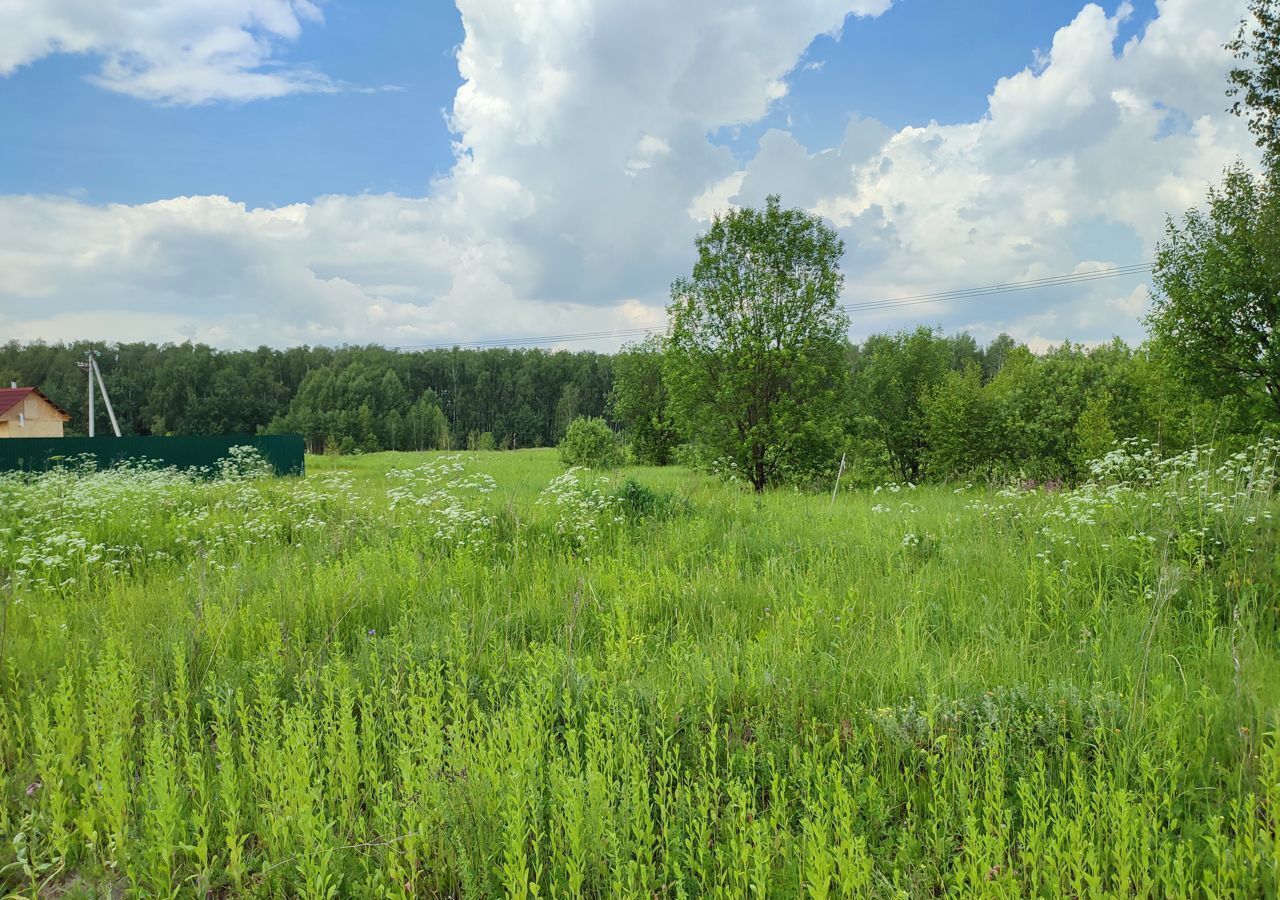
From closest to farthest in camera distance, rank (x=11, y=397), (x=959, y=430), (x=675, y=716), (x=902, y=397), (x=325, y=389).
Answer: (x=675, y=716) < (x=959, y=430) < (x=902, y=397) < (x=11, y=397) < (x=325, y=389)

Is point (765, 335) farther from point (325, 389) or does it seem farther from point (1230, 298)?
point (325, 389)

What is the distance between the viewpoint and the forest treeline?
95.1 ft

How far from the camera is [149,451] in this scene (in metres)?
22.0

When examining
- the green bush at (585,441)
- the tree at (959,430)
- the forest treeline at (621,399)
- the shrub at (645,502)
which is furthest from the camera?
the green bush at (585,441)

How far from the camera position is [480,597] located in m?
5.77

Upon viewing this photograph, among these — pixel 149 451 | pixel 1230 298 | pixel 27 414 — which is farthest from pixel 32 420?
pixel 1230 298

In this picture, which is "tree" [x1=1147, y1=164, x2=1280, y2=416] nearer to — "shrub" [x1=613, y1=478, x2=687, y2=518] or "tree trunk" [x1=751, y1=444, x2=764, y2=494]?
"tree trunk" [x1=751, y1=444, x2=764, y2=494]

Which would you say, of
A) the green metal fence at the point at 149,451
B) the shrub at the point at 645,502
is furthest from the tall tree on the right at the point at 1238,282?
the green metal fence at the point at 149,451

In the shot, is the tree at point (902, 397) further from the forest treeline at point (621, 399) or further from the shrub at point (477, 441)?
the shrub at point (477, 441)

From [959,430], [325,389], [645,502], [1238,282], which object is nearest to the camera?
[645,502]

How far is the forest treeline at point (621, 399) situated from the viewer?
29.0 m

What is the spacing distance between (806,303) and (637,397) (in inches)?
1112

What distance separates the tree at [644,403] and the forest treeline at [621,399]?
0.10 m

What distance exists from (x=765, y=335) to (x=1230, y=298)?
12921 millimetres
